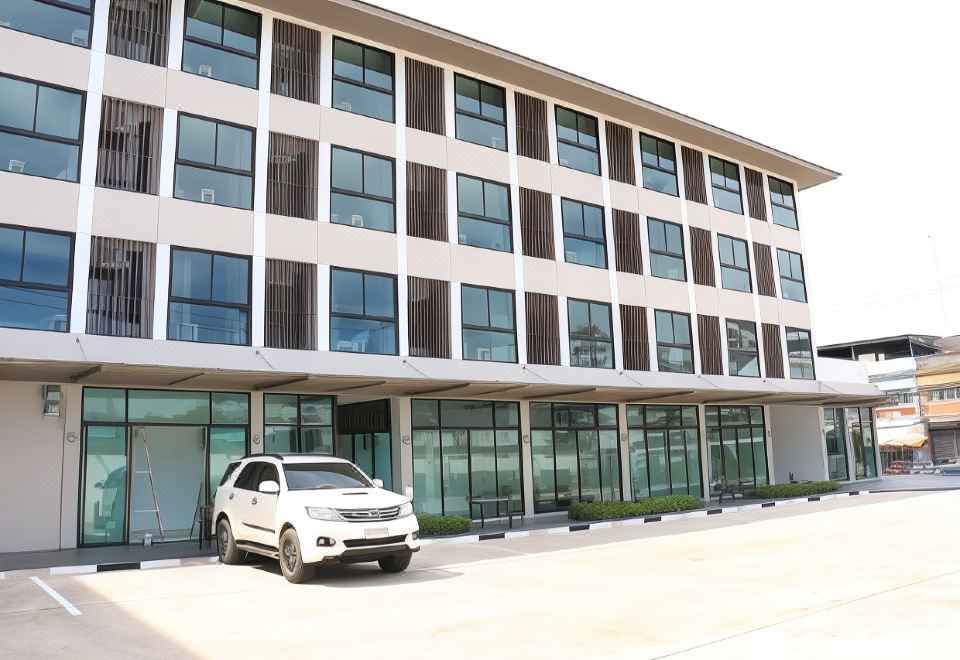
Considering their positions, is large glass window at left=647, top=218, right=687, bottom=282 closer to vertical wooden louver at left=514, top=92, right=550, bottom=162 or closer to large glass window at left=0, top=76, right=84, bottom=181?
vertical wooden louver at left=514, top=92, right=550, bottom=162

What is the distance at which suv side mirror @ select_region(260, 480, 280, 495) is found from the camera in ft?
40.5

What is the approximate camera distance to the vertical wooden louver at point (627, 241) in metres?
26.9

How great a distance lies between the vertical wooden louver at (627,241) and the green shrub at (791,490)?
8.90 m

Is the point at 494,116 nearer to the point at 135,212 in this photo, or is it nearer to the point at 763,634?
the point at 135,212

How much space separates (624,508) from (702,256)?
1103cm

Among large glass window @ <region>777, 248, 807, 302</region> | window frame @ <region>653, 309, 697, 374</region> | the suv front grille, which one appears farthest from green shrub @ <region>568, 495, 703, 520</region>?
large glass window @ <region>777, 248, 807, 302</region>

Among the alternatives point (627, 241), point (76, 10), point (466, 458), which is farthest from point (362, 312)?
point (627, 241)

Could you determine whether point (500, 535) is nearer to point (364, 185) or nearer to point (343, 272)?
point (343, 272)

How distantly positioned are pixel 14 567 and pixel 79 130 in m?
9.01

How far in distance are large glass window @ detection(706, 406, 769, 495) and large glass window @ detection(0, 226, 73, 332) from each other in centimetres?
2168

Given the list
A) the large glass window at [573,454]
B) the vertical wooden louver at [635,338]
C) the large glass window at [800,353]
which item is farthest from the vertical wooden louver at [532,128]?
the large glass window at [800,353]

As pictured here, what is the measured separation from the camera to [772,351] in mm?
31328

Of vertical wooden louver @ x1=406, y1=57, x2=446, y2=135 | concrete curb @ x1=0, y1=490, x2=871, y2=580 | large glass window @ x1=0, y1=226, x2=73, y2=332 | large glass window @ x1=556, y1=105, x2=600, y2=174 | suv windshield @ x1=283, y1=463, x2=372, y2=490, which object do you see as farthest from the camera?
large glass window @ x1=556, y1=105, x2=600, y2=174

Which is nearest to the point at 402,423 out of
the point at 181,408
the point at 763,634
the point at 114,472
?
the point at 181,408
